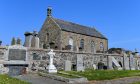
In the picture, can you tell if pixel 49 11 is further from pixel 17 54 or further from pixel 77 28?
pixel 17 54

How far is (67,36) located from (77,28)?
571 centimetres

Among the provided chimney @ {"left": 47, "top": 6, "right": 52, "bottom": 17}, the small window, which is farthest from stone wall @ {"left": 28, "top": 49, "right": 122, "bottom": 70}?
chimney @ {"left": 47, "top": 6, "right": 52, "bottom": 17}

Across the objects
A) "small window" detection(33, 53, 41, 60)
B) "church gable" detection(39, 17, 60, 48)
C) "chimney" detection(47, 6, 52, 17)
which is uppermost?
"chimney" detection(47, 6, 52, 17)

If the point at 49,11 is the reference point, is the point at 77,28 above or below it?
below

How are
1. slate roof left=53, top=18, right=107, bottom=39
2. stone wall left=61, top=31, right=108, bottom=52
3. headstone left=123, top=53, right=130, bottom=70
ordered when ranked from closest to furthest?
headstone left=123, top=53, right=130, bottom=70 < stone wall left=61, top=31, right=108, bottom=52 < slate roof left=53, top=18, right=107, bottom=39

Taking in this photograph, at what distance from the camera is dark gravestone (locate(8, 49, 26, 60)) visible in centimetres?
2228

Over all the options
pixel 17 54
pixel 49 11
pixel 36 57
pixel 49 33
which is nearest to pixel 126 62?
pixel 49 33

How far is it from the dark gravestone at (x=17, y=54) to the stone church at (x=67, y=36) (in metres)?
17.3

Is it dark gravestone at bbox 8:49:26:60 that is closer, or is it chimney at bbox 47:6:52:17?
dark gravestone at bbox 8:49:26:60

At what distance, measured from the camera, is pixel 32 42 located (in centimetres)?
3325

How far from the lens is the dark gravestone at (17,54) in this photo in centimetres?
2228

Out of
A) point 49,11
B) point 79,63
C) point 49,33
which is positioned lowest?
point 79,63

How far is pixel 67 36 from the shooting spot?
44406mm

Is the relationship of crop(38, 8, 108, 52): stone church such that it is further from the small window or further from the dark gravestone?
the dark gravestone
